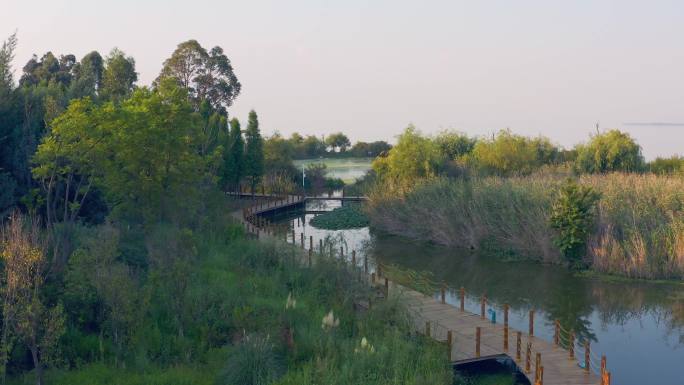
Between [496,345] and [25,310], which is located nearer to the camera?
[25,310]

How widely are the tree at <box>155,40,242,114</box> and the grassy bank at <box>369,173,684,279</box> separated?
102ft

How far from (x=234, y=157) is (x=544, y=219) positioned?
2565cm

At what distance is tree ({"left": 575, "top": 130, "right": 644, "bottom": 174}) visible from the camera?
45.2 metres

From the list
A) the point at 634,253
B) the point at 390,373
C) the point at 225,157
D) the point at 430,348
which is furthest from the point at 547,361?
the point at 225,157

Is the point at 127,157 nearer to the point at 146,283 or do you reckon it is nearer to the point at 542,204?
the point at 146,283

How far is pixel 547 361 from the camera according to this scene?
14891mm

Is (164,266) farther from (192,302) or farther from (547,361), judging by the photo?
(547,361)

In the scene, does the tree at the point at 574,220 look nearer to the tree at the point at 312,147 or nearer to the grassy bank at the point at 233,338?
the grassy bank at the point at 233,338

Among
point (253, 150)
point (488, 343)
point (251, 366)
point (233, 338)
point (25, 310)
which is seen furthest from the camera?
point (253, 150)

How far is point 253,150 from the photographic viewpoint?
167ft

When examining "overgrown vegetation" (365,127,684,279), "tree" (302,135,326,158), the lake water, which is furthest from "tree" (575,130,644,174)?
"tree" (302,135,326,158)

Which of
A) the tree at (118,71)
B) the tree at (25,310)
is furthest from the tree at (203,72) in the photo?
the tree at (25,310)

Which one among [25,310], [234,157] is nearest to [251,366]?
[25,310]

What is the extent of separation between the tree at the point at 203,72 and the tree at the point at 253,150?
13.6 m
